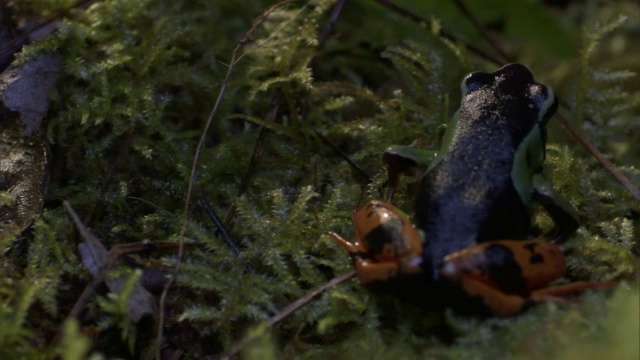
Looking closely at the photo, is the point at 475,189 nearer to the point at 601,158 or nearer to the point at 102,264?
the point at 601,158

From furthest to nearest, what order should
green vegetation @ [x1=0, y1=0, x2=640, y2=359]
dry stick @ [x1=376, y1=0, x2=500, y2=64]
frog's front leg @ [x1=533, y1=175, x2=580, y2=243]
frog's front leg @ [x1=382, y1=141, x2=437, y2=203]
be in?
dry stick @ [x1=376, y1=0, x2=500, y2=64]
frog's front leg @ [x1=382, y1=141, x2=437, y2=203]
frog's front leg @ [x1=533, y1=175, x2=580, y2=243]
green vegetation @ [x1=0, y1=0, x2=640, y2=359]

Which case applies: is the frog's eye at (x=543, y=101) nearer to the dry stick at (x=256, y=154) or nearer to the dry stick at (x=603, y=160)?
the dry stick at (x=603, y=160)

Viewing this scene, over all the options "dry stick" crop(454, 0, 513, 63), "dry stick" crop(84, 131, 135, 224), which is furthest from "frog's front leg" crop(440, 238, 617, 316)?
"dry stick" crop(454, 0, 513, 63)

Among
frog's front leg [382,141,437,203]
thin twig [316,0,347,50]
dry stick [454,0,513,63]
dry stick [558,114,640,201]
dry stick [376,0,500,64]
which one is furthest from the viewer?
dry stick [454,0,513,63]

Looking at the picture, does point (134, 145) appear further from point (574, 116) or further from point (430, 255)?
point (574, 116)

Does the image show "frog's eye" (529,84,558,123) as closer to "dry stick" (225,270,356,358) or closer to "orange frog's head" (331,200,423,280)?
"orange frog's head" (331,200,423,280)

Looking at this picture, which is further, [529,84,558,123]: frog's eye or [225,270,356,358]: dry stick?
[529,84,558,123]: frog's eye

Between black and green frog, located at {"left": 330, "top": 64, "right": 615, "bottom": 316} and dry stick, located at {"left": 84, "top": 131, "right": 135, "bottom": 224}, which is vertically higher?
black and green frog, located at {"left": 330, "top": 64, "right": 615, "bottom": 316}
